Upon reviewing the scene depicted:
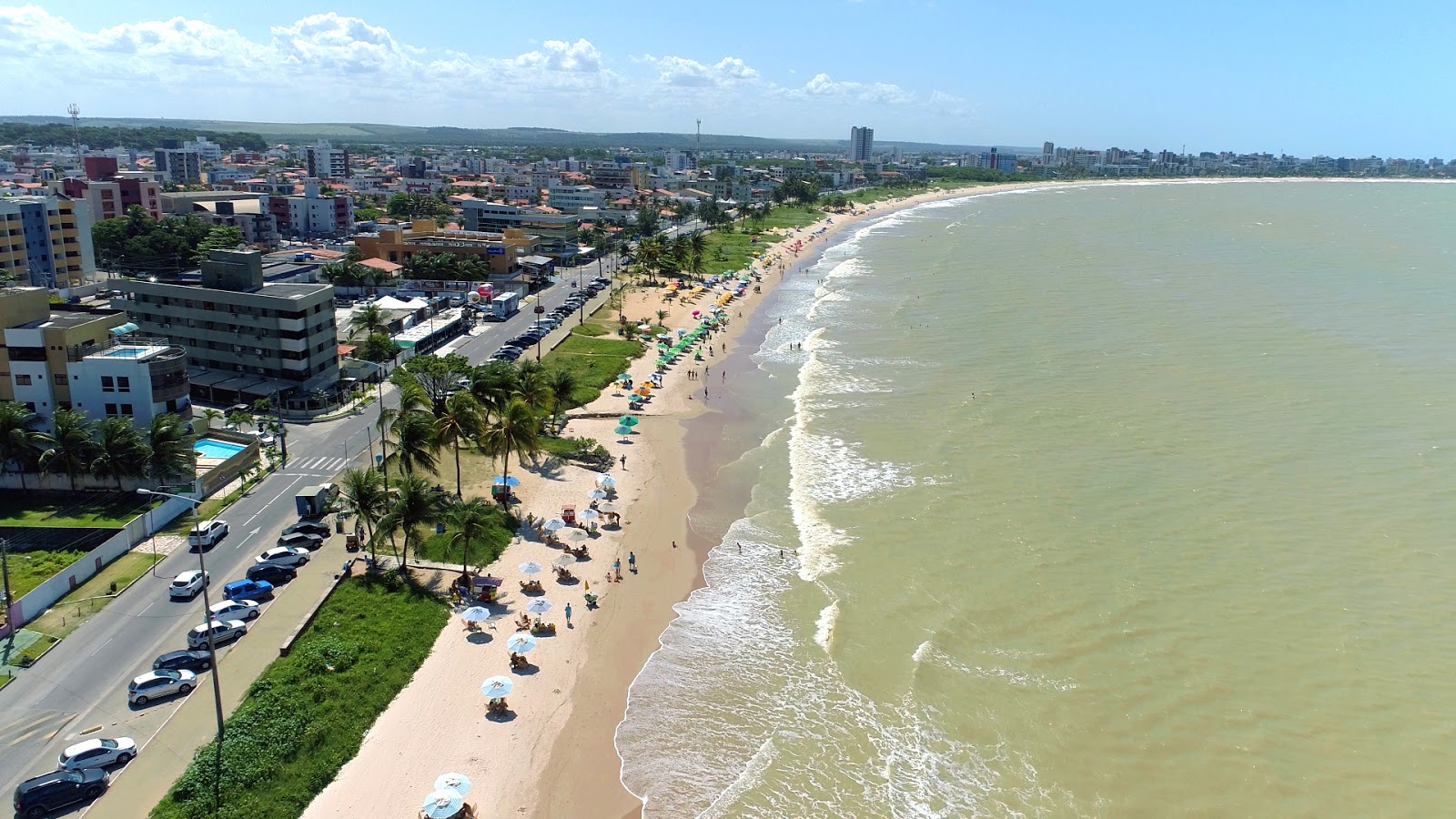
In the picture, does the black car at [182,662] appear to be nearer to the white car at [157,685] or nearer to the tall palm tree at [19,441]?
the white car at [157,685]

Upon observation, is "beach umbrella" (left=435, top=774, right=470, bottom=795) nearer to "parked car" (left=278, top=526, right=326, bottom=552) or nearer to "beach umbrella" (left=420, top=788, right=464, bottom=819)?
"beach umbrella" (left=420, top=788, right=464, bottom=819)

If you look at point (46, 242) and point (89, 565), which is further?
point (46, 242)

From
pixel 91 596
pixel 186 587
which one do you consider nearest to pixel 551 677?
pixel 186 587

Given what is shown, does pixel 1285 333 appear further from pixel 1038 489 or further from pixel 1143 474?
pixel 1038 489

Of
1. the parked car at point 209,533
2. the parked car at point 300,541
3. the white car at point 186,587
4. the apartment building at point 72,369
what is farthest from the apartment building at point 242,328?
the white car at point 186,587

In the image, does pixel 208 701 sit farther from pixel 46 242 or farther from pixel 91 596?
pixel 46 242
